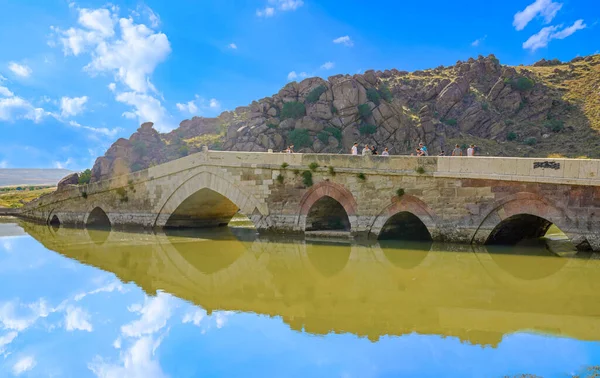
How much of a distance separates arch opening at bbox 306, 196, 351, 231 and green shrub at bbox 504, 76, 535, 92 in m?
36.5

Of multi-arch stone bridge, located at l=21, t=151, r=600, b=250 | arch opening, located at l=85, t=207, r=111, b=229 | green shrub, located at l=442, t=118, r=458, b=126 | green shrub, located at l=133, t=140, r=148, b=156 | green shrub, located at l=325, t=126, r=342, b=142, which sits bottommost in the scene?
arch opening, located at l=85, t=207, r=111, b=229

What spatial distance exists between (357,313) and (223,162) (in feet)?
36.2

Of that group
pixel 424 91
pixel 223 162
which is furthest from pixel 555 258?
pixel 424 91

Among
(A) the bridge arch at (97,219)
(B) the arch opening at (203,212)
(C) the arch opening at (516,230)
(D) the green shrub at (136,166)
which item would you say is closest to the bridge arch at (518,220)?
(C) the arch opening at (516,230)

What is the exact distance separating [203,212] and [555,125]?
3451cm

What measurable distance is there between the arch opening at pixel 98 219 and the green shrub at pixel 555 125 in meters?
37.1

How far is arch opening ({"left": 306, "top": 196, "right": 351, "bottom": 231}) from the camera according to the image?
1702 cm

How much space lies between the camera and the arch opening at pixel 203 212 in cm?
1956

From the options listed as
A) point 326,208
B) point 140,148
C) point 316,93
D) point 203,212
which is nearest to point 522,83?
point 316,93

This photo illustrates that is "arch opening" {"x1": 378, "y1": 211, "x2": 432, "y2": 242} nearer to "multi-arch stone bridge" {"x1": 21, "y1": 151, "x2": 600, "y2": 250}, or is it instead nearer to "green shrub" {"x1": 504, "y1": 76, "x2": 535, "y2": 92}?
"multi-arch stone bridge" {"x1": 21, "y1": 151, "x2": 600, "y2": 250}

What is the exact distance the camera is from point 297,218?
16781 mm

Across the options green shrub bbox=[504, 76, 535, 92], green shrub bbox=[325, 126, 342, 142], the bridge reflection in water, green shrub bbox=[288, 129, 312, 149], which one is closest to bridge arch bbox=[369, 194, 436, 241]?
the bridge reflection in water

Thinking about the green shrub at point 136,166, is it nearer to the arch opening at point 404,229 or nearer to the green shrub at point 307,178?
the green shrub at point 307,178

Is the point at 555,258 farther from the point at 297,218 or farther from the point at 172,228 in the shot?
the point at 172,228
